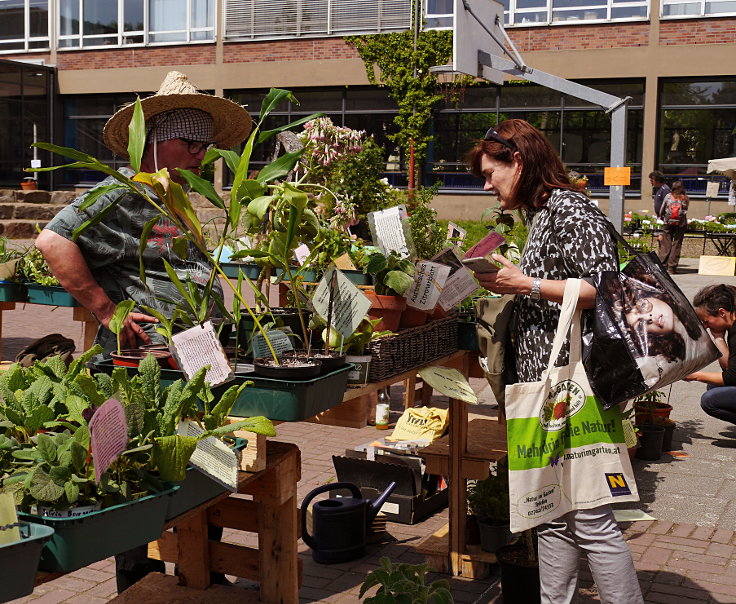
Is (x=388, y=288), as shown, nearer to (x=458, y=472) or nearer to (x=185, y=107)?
(x=185, y=107)

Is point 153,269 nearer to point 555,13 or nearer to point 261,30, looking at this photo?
point 555,13

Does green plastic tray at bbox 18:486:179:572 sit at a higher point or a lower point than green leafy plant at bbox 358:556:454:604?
higher

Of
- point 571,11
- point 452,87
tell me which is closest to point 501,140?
point 571,11

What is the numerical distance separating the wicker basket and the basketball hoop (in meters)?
21.1

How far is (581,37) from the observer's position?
22875mm

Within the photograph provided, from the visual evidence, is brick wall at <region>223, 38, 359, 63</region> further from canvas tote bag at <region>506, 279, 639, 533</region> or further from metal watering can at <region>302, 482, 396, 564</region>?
canvas tote bag at <region>506, 279, 639, 533</region>

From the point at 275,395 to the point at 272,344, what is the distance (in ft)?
0.91

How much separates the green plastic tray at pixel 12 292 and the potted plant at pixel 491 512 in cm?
356

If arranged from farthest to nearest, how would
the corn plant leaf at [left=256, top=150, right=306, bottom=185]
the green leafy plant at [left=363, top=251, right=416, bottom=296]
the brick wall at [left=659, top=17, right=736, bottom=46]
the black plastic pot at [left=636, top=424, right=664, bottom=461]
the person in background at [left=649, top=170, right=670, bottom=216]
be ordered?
1. the brick wall at [left=659, top=17, right=736, bottom=46]
2. the person in background at [left=649, top=170, right=670, bottom=216]
3. the black plastic pot at [left=636, top=424, right=664, bottom=461]
4. the green leafy plant at [left=363, top=251, right=416, bottom=296]
5. the corn plant leaf at [left=256, top=150, right=306, bottom=185]

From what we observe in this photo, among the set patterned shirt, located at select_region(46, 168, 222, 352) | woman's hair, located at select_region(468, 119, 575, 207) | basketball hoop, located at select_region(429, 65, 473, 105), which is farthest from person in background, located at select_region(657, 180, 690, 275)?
patterned shirt, located at select_region(46, 168, 222, 352)

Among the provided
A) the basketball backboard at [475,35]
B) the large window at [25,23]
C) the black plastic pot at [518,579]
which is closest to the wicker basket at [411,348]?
the black plastic pot at [518,579]

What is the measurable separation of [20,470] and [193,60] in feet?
86.6

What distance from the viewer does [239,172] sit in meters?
2.46

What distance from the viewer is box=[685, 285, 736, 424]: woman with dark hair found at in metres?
6.12
